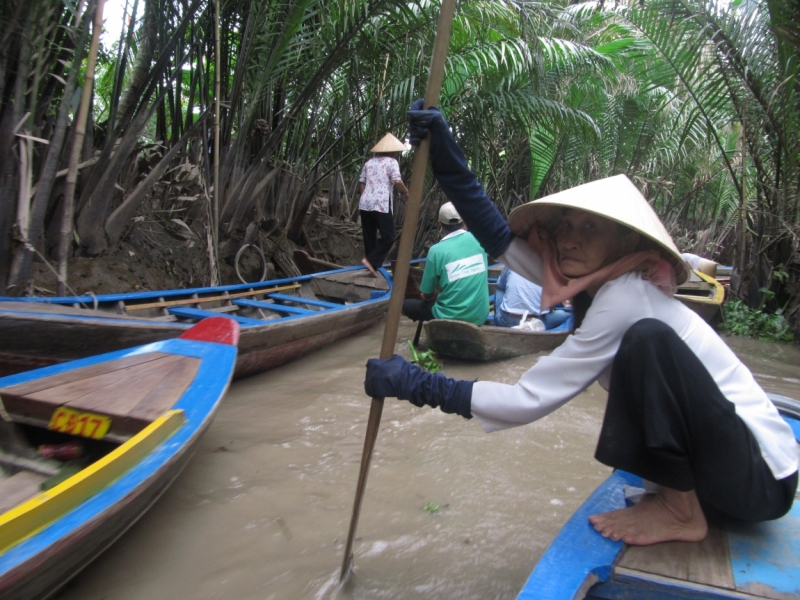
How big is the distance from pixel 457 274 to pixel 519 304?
615mm

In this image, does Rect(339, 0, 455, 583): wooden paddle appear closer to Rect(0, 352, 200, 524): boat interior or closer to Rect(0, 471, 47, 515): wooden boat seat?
Rect(0, 352, 200, 524): boat interior

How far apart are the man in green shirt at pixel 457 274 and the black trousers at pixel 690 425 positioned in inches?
111

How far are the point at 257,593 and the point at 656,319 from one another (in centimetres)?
140

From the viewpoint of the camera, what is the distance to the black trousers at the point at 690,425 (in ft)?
4.16

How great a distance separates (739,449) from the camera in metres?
1.27

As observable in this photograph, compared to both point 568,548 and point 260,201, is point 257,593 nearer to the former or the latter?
point 568,548

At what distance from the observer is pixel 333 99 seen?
672 centimetres

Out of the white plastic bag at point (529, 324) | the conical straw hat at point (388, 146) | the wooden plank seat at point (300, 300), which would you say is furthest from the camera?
the conical straw hat at point (388, 146)

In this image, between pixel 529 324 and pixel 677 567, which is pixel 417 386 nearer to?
pixel 677 567

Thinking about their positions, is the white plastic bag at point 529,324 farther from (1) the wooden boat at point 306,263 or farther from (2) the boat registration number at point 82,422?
(2) the boat registration number at point 82,422

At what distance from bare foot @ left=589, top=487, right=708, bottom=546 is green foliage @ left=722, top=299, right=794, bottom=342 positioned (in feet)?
16.5

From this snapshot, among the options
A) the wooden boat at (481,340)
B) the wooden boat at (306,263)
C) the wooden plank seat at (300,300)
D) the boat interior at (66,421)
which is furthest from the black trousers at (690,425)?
the wooden boat at (306,263)

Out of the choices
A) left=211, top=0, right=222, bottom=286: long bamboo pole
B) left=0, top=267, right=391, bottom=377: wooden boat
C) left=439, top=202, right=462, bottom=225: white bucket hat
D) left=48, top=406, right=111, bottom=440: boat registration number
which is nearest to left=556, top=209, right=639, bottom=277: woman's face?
left=48, top=406, right=111, bottom=440: boat registration number

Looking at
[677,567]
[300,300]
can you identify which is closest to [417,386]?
[677,567]
